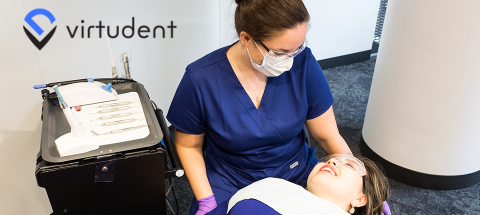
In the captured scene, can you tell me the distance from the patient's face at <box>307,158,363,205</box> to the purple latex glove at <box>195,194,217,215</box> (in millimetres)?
356

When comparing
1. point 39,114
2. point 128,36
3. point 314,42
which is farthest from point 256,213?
point 314,42

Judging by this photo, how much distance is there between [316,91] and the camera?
1.36m

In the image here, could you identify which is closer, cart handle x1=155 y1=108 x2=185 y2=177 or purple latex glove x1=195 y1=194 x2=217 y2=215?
cart handle x1=155 y1=108 x2=185 y2=177

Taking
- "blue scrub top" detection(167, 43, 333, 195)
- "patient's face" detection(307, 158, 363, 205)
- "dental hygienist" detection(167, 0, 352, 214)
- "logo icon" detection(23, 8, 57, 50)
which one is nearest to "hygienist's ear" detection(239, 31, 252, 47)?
"dental hygienist" detection(167, 0, 352, 214)

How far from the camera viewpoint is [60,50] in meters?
1.71

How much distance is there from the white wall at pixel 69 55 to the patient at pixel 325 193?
0.66 metres

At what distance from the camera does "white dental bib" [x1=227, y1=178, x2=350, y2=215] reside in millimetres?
1118

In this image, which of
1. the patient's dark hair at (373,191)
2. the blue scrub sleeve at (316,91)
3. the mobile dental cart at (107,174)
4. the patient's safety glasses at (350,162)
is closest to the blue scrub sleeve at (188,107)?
the mobile dental cart at (107,174)

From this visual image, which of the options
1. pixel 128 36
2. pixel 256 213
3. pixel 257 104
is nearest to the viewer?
pixel 256 213

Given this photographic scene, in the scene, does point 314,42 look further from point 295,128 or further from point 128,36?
point 295,128

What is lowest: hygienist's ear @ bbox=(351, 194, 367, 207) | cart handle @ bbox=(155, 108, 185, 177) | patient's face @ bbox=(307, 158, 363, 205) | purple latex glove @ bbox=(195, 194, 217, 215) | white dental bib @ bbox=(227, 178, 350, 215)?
purple latex glove @ bbox=(195, 194, 217, 215)

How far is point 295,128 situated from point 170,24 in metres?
1.32

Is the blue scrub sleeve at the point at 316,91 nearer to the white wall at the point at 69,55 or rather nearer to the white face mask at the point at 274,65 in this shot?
the white face mask at the point at 274,65

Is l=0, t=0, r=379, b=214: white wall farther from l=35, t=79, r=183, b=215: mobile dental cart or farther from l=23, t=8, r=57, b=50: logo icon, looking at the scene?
l=35, t=79, r=183, b=215: mobile dental cart
